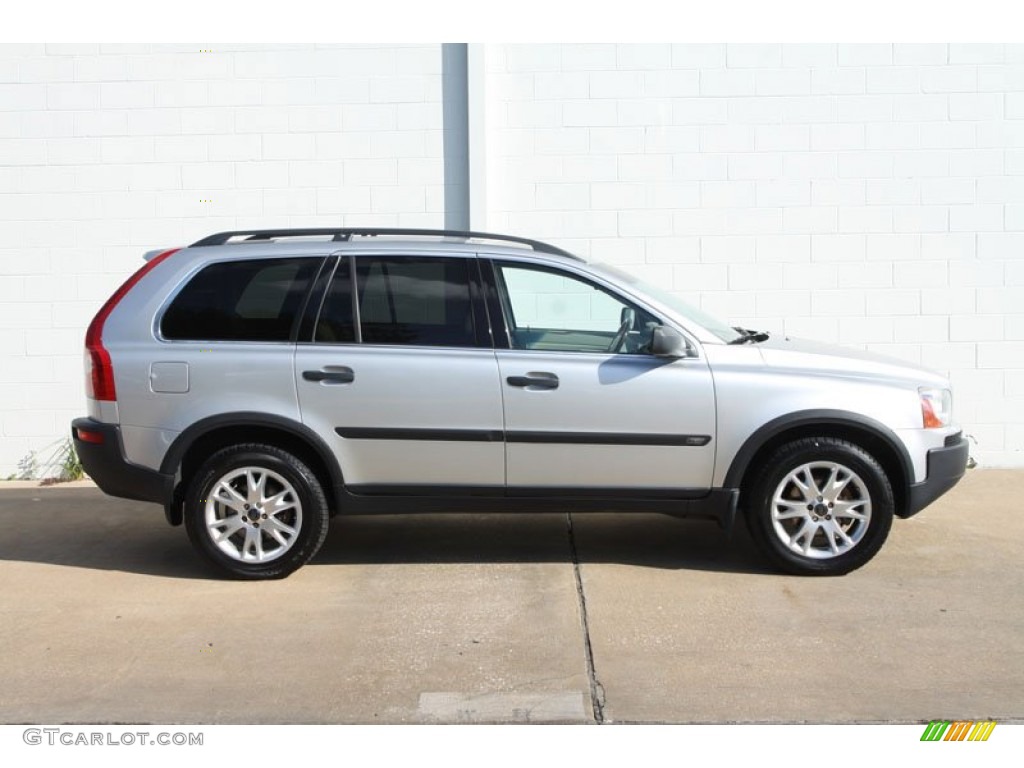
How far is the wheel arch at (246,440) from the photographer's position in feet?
21.2

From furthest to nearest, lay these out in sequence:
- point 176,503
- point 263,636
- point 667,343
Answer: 1. point 176,503
2. point 667,343
3. point 263,636

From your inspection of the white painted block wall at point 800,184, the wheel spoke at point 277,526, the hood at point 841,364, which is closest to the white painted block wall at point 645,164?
the white painted block wall at point 800,184

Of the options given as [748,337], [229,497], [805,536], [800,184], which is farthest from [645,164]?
[229,497]

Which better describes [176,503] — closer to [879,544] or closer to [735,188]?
[879,544]

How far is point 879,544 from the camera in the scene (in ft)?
21.3

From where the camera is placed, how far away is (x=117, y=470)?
6574mm

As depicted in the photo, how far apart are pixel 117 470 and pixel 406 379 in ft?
5.34

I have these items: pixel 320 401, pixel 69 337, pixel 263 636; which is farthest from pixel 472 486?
pixel 69 337

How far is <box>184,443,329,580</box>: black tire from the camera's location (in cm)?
649

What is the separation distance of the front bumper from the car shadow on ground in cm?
91

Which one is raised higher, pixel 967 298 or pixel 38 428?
pixel 967 298

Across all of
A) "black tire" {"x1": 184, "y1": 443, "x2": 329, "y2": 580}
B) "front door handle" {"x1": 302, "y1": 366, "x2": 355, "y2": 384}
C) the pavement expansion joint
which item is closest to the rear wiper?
the pavement expansion joint

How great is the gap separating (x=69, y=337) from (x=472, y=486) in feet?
14.8

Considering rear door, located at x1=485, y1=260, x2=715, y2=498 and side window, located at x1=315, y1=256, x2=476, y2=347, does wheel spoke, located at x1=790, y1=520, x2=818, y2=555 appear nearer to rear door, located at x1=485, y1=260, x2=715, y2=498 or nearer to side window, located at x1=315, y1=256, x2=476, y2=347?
rear door, located at x1=485, y1=260, x2=715, y2=498
